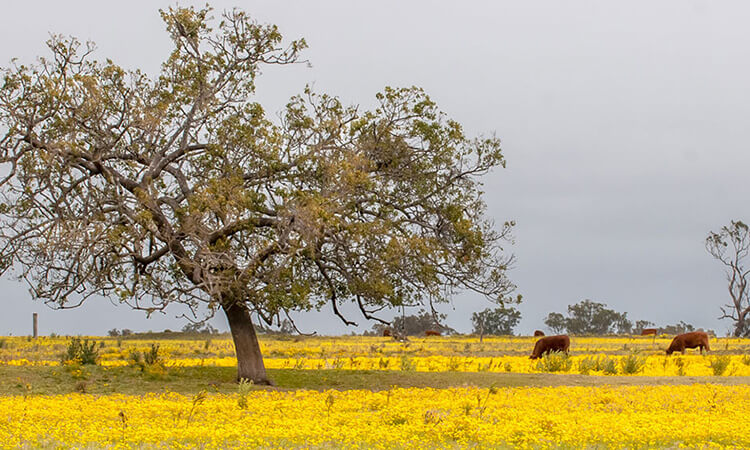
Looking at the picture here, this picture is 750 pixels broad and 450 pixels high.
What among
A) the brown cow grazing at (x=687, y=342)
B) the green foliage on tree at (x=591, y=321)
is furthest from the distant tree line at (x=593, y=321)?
the brown cow grazing at (x=687, y=342)

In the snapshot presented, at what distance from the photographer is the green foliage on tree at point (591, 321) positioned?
351 feet

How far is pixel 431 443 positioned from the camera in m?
11.7

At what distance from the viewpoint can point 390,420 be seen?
560 inches

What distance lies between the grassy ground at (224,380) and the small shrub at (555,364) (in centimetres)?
404

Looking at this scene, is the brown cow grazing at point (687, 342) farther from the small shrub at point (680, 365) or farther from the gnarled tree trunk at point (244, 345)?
the gnarled tree trunk at point (244, 345)

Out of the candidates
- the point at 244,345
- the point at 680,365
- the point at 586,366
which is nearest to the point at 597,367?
the point at 586,366

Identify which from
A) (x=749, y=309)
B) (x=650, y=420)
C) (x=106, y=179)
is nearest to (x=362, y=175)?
(x=106, y=179)

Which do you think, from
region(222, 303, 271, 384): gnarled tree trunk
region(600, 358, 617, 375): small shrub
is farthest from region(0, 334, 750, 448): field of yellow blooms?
region(600, 358, 617, 375): small shrub

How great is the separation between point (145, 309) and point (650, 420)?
469 inches

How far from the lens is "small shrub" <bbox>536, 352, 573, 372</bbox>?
31594mm

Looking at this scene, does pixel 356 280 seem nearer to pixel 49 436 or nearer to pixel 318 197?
pixel 318 197

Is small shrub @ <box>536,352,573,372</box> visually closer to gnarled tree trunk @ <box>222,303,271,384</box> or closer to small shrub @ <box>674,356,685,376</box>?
small shrub @ <box>674,356,685,376</box>

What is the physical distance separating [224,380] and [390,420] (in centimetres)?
1156

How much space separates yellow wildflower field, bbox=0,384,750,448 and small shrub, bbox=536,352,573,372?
1039 centimetres
